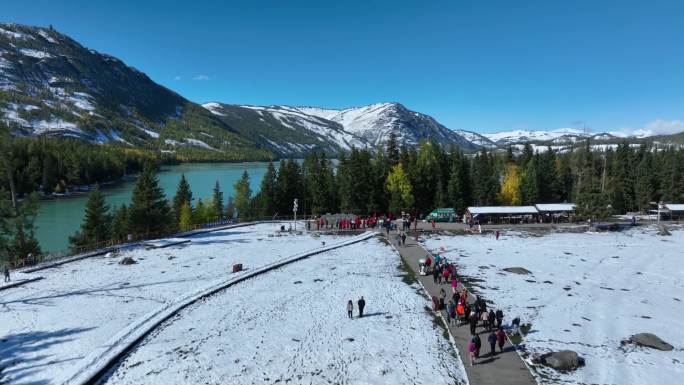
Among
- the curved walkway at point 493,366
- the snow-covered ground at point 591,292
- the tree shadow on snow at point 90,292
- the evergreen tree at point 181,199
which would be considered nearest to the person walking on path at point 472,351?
the curved walkway at point 493,366

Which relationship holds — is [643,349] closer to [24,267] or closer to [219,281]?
[219,281]

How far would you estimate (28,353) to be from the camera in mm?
17031

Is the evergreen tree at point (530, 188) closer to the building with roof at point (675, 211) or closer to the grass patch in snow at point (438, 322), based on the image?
the building with roof at point (675, 211)

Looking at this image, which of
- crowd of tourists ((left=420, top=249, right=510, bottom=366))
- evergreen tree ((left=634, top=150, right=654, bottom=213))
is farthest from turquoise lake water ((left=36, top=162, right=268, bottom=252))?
evergreen tree ((left=634, top=150, right=654, bottom=213))

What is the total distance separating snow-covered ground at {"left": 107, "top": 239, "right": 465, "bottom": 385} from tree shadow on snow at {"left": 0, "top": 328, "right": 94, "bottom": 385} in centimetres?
336

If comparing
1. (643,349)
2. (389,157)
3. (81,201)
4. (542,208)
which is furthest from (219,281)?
(81,201)

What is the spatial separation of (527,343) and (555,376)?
291 cm

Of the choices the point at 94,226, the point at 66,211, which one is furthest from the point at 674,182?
the point at 66,211

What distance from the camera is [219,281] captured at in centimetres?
2648

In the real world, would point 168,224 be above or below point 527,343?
above

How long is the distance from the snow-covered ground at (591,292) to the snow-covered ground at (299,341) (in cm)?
488

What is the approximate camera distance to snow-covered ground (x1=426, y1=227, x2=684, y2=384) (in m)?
16.5

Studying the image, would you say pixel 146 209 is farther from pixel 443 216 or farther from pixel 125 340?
pixel 443 216

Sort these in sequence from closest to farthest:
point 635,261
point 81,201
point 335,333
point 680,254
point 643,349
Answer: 1. point 643,349
2. point 335,333
3. point 635,261
4. point 680,254
5. point 81,201
